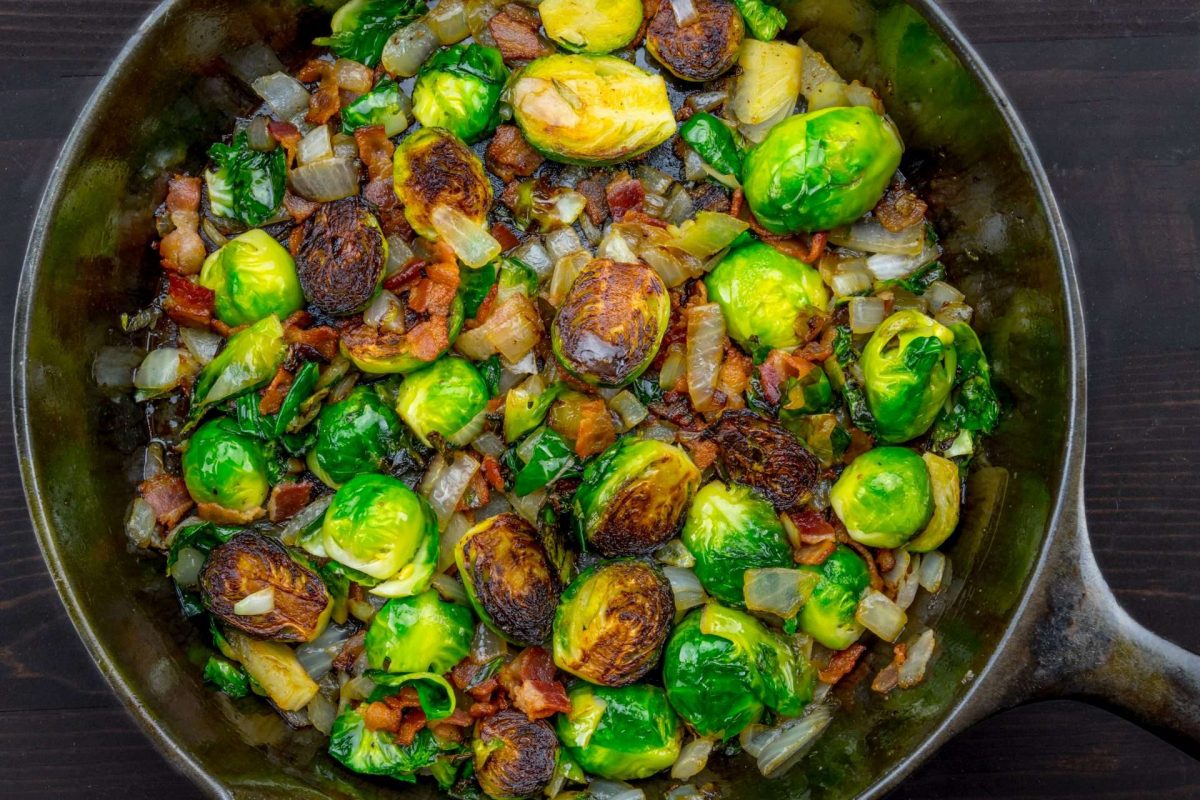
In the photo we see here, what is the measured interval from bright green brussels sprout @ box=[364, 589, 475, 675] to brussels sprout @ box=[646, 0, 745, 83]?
2.00m

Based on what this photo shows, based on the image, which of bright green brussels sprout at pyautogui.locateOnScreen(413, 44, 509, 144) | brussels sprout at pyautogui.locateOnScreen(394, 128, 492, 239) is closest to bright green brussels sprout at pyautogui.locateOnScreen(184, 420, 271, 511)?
brussels sprout at pyautogui.locateOnScreen(394, 128, 492, 239)

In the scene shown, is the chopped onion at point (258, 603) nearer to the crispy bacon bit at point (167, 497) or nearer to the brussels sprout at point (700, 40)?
the crispy bacon bit at point (167, 497)

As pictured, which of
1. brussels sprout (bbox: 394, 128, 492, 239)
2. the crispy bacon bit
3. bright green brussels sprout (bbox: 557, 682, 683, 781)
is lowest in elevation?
bright green brussels sprout (bbox: 557, 682, 683, 781)

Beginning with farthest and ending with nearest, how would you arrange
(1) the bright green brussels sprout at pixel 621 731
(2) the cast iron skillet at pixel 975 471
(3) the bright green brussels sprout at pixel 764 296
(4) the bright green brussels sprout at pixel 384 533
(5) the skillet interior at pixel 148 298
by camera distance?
(3) the bright green brussels sprout at pixel 764 296
(1) the bright green brussels sprout at pixel 621 731
(4) the bright green brussels sprout at pixel 384 533
(5) the skillet interior at pixel 148 298
(2) the cast iron skillet at pixel 975 471

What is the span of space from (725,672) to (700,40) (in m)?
2.13

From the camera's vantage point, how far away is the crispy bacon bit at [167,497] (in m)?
3.24

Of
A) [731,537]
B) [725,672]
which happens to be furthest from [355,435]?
[725,672]

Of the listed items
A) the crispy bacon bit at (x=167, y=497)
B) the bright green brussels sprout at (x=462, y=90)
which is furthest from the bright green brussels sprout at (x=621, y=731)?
the bright green brussels sprout at (x=462, y=90)

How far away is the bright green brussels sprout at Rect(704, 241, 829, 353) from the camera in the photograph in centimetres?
318

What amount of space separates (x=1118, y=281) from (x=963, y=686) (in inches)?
72.0

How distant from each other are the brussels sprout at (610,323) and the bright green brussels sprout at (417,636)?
0.90m

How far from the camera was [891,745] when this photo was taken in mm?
2943

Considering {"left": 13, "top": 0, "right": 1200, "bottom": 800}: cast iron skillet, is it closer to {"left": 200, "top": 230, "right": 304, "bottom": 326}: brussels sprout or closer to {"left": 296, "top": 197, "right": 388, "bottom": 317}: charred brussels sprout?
{"left": 200, "top": 230, "right": 304, "bottom": 326}: brussels sprout

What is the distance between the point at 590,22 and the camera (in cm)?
324
